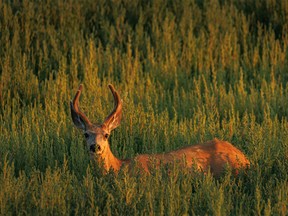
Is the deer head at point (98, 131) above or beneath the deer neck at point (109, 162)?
above

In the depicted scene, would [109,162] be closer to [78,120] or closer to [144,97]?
[78,120]

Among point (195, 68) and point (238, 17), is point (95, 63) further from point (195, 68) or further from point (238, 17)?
point (238, 17)

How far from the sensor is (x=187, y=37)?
604 inches

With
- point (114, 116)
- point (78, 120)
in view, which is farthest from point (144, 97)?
point (78, 120)

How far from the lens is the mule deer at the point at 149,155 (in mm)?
8875

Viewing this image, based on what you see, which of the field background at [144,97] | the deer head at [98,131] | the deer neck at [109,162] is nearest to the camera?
Answer: the field background at [144,97]

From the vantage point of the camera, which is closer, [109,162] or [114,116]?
[109,162]

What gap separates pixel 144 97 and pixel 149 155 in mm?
3566

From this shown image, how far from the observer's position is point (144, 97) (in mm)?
12789

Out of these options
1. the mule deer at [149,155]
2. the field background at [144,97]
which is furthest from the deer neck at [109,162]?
the field background at [144,97]

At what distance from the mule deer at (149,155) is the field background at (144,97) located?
197 millimetres

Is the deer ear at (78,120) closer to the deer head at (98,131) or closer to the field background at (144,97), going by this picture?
the deer head at (98,131)

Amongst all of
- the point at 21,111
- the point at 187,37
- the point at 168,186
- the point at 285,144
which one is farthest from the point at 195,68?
the point at 168,186

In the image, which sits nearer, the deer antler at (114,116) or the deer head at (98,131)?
the deer head at (98,131)
